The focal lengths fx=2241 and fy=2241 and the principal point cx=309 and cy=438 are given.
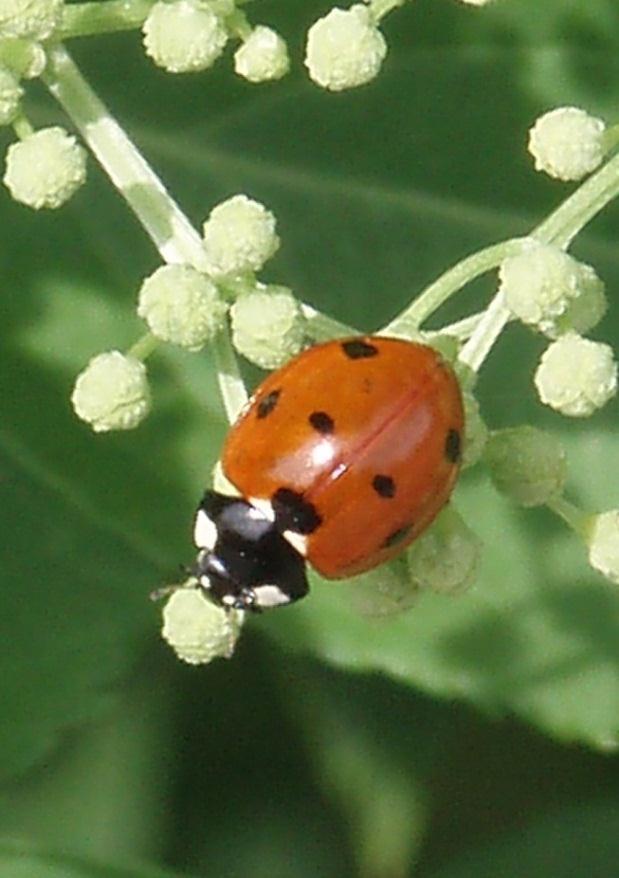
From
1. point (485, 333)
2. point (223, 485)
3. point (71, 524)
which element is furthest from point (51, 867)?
point (485, 333)

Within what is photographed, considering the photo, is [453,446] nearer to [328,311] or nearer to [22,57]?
[22,57]

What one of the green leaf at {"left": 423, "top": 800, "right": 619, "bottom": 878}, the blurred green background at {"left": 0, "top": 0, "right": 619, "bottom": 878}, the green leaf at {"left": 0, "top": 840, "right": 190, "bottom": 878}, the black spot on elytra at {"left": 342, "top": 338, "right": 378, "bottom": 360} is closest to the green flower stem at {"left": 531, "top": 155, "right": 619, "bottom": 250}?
the black spot on elytra at {"left": 342, "top": 338, "right": 378, "bottom": 360}

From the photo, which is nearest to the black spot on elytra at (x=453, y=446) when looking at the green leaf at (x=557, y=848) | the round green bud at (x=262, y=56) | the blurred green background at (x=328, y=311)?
the round green bud at (x=262, y=56)

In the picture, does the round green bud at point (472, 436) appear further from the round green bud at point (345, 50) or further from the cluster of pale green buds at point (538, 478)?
the round green bud at point (345, 50)

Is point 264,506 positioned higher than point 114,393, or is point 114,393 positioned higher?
point 114,393

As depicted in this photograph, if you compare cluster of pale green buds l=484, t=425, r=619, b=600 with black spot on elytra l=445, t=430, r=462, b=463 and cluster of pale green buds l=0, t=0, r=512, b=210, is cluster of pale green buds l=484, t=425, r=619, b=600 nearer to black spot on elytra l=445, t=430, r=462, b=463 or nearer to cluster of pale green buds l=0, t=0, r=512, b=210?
black spot on elytra l=445, t=430, r=462, b=463

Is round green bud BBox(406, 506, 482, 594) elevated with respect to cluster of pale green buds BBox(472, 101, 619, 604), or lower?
lower
